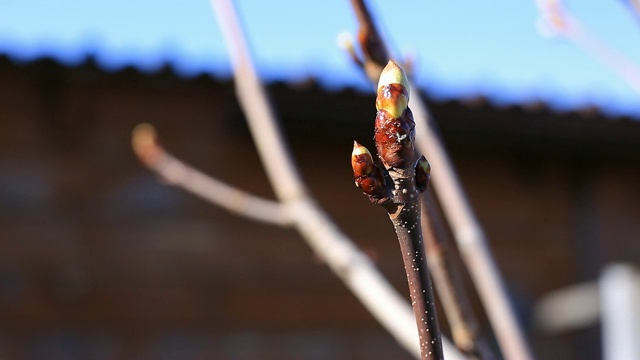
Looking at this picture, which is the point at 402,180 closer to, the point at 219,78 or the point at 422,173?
the point at 422,173

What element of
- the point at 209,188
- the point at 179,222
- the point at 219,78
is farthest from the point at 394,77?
the point at 179,222

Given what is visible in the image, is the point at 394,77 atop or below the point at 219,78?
below

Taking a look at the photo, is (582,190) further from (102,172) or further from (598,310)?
(102,172)

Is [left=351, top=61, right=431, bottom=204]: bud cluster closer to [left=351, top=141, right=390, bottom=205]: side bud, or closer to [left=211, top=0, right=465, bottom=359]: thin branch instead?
[left=351, top=141, right=390, bottom=205]: side bud

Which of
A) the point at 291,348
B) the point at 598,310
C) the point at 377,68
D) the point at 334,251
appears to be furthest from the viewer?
the point at 598,310

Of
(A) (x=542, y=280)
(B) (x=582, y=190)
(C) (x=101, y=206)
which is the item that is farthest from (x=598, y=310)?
(C) (x=101, y=206)

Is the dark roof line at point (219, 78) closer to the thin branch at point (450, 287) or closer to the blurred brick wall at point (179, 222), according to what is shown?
the blurred brick wall at point (179, 222)
